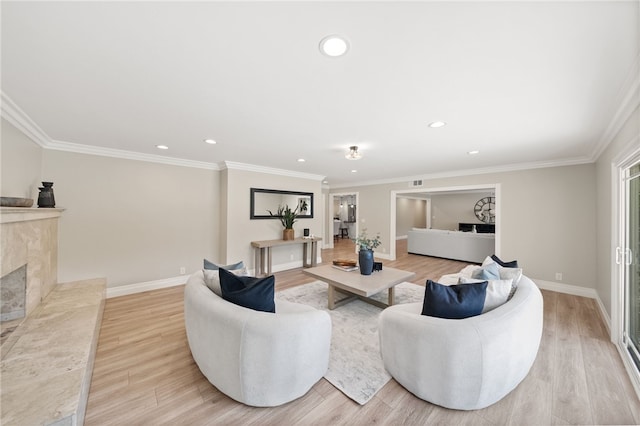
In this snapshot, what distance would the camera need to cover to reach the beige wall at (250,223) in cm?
462

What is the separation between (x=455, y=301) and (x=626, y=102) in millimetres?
2177

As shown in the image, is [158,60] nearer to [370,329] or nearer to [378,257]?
[370,329]

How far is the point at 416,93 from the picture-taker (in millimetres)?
1832

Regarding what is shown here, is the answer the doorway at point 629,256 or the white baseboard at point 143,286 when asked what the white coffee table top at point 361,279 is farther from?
the white baseboard at point 143,286

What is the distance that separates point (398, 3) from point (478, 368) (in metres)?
2.13

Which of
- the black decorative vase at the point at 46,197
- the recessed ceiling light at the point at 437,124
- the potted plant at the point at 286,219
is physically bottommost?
the potted plant at the point at 286,219

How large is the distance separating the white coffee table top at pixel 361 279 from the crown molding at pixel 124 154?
9.70 ft

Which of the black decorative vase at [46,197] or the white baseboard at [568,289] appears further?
the white baseboard at [568,289]

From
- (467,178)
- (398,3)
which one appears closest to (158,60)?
(398,3)

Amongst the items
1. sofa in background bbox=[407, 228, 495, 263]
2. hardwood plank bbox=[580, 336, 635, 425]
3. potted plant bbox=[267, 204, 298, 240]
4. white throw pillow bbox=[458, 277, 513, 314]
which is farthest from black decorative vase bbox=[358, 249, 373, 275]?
sofa in background bbox=[407, 228, 495, 263]

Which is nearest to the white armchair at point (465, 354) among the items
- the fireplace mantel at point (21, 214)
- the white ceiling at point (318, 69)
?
the white ceiling at point (318, 69)

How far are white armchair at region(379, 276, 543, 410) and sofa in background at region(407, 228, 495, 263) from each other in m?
5.05

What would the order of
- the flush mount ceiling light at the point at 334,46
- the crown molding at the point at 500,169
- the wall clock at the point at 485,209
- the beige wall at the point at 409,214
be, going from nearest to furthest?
the flush mount ceiling light at the point at 334,46 < the crown molding at the point at 500,169 < the wall clock at the point at 485,209 < the beige wall at the point at 409,214

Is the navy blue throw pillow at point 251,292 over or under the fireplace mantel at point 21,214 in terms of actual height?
under
